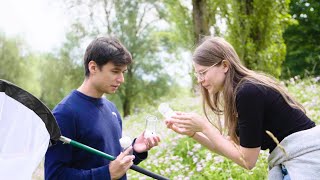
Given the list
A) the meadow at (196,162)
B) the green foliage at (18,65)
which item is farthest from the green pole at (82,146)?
the green foliage at (18,65)

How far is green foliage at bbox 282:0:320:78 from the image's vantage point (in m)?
21.9

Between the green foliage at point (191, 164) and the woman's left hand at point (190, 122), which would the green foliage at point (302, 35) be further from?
the woman's left hand at point (190, 122)

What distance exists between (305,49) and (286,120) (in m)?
21.1

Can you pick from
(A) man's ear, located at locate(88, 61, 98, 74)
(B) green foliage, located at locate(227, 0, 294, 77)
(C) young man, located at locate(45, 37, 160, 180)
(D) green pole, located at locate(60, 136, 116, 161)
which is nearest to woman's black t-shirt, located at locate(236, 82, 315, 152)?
(C) young man, located at locate(45, 37, 160, 180)

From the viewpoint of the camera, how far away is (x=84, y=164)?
252 cm

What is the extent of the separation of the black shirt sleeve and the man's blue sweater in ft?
2.63

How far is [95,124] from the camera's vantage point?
250 cm

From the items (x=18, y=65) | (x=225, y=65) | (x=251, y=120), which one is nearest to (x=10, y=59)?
(x=18, y=65)

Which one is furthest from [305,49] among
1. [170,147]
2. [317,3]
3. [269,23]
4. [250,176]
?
[250,176]

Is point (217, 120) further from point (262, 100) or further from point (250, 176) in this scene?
point (250, 176)

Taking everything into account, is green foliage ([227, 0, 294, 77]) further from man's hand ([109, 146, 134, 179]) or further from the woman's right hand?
man's hand ([109, 146, 134, 179])

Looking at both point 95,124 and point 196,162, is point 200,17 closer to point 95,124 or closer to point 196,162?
point 196,162

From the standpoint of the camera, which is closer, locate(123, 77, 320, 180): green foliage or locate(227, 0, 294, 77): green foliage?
locate(123, 77, 320, 180): green foliage

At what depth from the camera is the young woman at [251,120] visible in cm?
225
